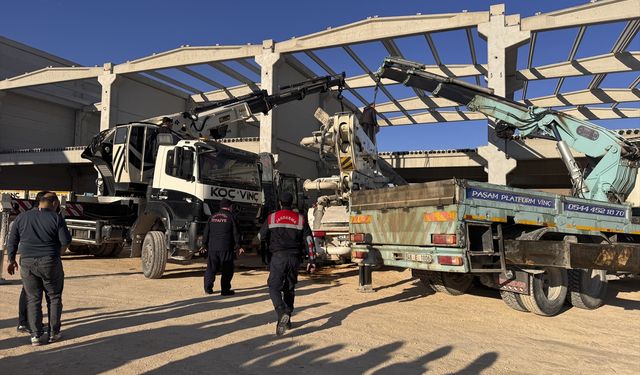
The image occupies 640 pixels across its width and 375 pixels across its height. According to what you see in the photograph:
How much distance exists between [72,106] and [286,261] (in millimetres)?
30202

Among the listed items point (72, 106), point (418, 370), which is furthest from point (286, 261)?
point (72, 106)

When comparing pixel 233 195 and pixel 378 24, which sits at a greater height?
pixel 378 24

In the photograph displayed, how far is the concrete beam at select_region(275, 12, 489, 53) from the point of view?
637 inches

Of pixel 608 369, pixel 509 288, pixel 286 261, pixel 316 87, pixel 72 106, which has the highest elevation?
pixel 72 106

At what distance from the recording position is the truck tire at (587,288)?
7074mm

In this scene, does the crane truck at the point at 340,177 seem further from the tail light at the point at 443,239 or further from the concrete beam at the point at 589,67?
the concrete beam at the point at 589,67

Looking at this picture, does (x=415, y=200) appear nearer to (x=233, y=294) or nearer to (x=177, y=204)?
(x=233, y=294)

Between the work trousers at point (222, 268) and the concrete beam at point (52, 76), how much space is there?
19.9 metres

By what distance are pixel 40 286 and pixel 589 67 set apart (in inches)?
855

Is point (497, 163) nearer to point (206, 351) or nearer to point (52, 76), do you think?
point (206, 351)

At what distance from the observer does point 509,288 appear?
6500mm

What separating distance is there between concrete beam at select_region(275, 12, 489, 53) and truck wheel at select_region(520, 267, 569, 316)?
11.7 m

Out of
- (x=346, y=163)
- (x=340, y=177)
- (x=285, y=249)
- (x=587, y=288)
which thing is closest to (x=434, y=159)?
(x=340, y=177)

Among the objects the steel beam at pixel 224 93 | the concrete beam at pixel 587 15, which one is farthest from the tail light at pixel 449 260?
the steel beam at pixel 224 93
